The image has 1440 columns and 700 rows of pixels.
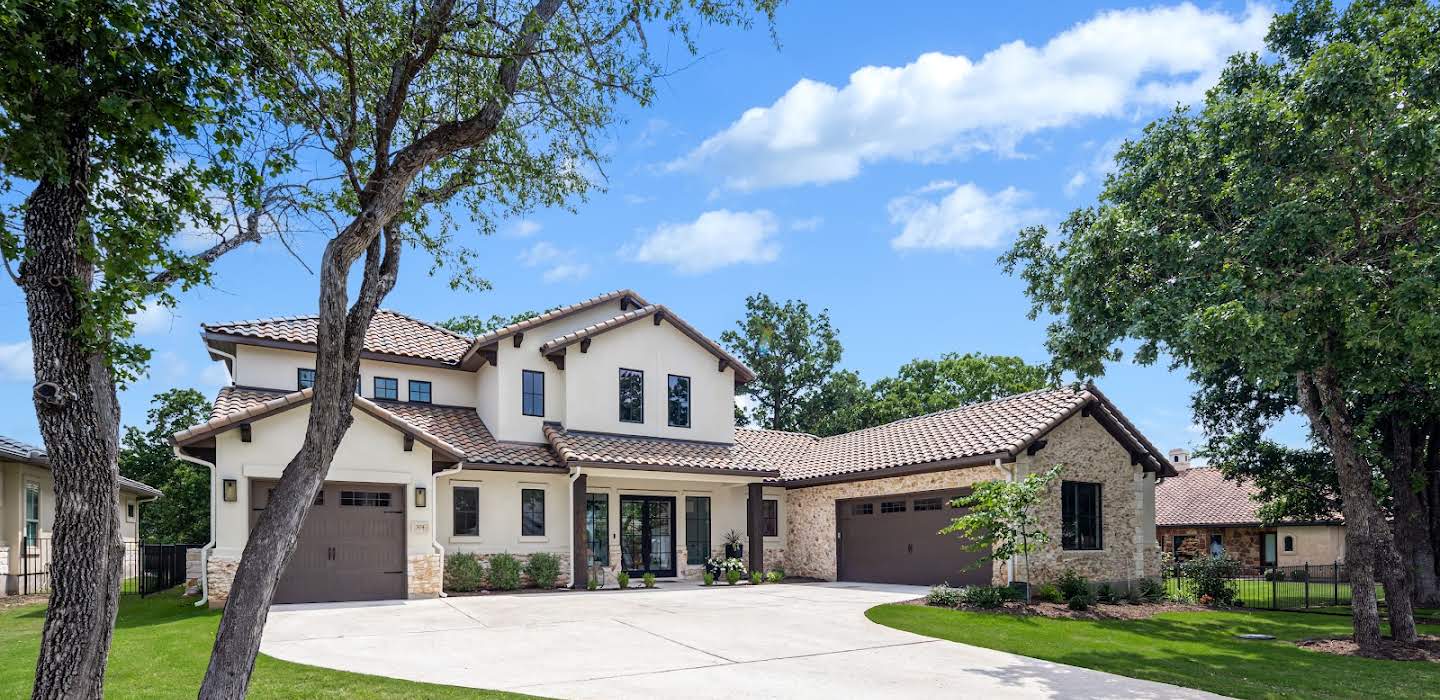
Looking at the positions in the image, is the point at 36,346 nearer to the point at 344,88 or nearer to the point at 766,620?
the point at 344,88

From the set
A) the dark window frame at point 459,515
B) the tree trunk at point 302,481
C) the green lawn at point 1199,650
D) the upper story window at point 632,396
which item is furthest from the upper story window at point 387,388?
the tree trunk at point 302,481

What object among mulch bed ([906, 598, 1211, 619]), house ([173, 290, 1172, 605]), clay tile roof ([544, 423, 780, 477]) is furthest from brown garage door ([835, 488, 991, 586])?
clay tile roof ([544, 423, 780, 477])

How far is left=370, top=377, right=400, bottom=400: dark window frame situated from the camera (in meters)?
21.6

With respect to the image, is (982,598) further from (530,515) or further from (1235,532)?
(1235,532)

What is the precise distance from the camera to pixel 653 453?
22.0 metres

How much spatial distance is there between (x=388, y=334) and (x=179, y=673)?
46.3 ft

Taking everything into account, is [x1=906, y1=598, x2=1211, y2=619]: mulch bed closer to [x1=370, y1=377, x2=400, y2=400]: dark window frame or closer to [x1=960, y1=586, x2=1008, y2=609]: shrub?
[x1=960, y1=586, x2=1008, y2=609]: shrub

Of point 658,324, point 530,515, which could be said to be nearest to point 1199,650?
point 530,515

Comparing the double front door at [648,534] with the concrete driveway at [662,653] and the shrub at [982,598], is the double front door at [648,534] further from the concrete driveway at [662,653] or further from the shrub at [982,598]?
the shrub at [982,598]

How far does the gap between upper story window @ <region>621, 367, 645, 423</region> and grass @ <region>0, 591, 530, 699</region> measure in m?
11.0

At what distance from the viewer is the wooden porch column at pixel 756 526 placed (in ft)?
76.3

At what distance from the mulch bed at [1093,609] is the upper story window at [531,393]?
398 inches

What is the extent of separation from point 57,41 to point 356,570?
13.3 m

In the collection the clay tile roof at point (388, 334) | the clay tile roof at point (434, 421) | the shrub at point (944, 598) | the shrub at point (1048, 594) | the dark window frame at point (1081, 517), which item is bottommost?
the shrub at point (1048, 594)
